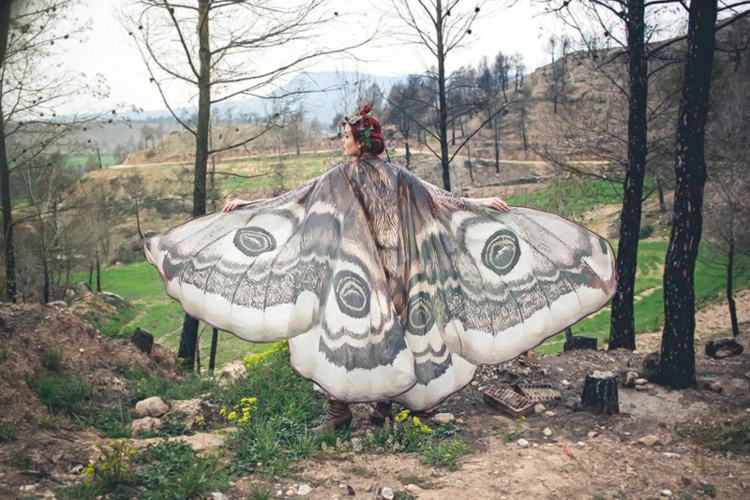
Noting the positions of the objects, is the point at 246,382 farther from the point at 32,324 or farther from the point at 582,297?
the point at 582,297

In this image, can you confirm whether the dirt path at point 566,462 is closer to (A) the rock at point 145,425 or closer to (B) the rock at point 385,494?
(B) the rock at point 385,494

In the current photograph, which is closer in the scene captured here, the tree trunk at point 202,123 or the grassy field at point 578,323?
the tree trunk at point 202,123

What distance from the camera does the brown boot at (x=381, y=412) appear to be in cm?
535

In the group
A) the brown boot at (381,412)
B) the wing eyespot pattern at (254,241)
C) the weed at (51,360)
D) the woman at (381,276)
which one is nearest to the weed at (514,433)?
the woman at (381,276)

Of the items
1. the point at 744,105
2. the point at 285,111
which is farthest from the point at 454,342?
the point at 744,105

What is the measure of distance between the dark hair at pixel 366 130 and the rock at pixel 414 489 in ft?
9.03

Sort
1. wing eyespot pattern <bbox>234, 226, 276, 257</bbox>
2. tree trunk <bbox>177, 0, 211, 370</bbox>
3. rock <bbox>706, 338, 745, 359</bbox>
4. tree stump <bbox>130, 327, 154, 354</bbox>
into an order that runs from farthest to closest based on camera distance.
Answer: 1. tree trunk <bbox>177, 0, 211, 370</bbox>
2. rock <bbox>706, 338, 745, 359</bbox>
3. tree stump <bbox>130, 327, 154, 354</bbox>
4. wing eyespot pattern <bbox>234, 226, 276, 257</bbox>

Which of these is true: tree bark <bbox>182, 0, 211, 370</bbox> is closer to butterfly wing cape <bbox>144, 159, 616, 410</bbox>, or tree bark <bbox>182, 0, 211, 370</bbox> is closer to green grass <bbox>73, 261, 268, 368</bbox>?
butterfly wing cape <bbox>144, 159, 616, 410</bbox>

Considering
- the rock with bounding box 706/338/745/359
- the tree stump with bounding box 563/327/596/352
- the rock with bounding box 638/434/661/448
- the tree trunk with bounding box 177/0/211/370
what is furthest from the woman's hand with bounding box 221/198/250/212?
the rock with bounding box 706/338/745/359

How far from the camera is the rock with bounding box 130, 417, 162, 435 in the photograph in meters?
5.13

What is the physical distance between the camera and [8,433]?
4.49 metres

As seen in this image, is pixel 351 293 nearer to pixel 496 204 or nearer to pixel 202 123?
pixel 496 204

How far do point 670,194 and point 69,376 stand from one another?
43636mm

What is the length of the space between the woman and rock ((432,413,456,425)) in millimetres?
547
